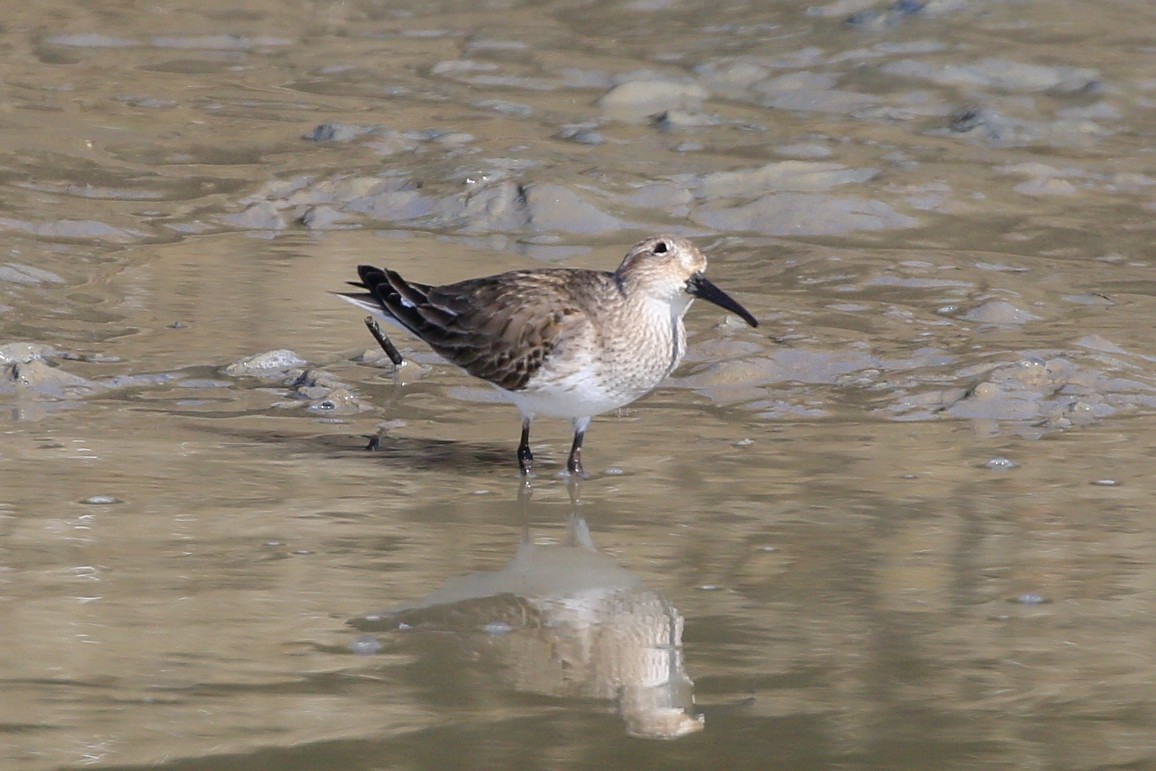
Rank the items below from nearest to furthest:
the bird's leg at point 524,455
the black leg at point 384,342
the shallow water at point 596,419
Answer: the shallow water at point 596,419 → the bird's leg at point 524,455 → the black leg at point 384,342

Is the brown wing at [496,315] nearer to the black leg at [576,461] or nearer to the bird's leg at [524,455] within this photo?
the bird's leg at [524,455]

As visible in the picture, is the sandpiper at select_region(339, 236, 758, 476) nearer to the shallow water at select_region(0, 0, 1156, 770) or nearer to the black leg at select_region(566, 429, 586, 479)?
the black leg at select_region(566, 429, 586, 479)

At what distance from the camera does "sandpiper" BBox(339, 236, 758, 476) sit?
6.86 metres

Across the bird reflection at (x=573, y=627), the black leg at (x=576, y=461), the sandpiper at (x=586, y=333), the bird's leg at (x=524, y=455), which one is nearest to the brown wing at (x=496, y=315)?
the sandpiper at (x=586, y=333)

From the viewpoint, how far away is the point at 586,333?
6914mm

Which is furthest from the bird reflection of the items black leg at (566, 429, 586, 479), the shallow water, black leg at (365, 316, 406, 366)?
black leg at (365, 316, 406, 366)

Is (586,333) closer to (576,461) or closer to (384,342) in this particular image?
(576,461)

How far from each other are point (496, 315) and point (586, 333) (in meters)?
0.50

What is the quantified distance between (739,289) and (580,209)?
1693mm

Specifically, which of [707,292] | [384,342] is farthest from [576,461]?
[384,342]

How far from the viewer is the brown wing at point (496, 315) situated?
6.99 metres

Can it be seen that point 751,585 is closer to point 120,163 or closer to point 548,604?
point 548,604

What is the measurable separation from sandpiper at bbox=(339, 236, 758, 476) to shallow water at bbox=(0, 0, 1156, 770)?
12.4 inches

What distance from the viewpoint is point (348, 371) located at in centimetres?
831
